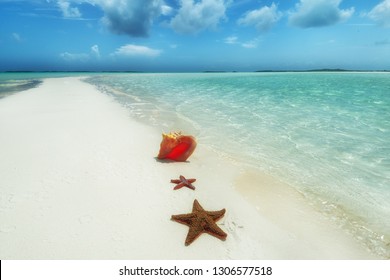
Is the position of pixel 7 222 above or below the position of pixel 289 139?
above

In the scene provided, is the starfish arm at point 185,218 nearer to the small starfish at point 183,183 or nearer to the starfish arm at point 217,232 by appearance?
the starfish arm at point 217,232

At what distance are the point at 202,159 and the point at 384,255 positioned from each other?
4.24 meters

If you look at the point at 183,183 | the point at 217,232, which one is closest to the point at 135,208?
the point at 183,183

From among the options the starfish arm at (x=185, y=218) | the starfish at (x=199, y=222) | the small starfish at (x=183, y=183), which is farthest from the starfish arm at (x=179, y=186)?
the starfish arm at (x=185, y=218)

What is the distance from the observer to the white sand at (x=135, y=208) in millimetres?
3600

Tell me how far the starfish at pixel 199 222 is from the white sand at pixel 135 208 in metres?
0.08

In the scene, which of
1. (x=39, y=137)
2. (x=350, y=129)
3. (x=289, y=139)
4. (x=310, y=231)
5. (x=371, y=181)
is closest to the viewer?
(x=310, y=231)

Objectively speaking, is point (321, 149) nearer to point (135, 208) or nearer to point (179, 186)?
point (179, 186)

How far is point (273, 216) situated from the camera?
4547mm

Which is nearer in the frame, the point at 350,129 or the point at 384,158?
the point at 384,158

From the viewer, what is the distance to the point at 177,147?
658 cm

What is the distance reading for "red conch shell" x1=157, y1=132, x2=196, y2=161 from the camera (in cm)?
653
